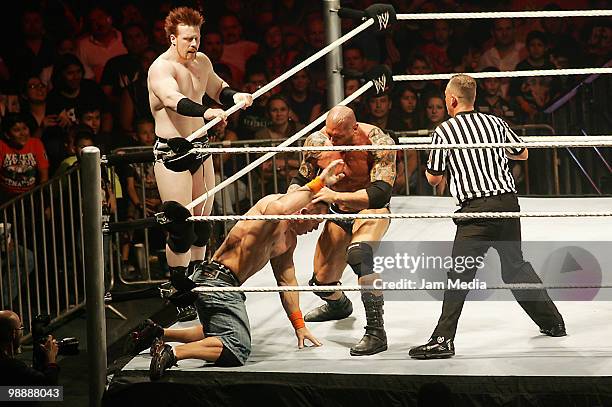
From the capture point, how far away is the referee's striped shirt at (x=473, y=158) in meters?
3.60

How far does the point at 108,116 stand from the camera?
6363 millimetres

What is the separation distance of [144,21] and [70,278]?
1.82 metres

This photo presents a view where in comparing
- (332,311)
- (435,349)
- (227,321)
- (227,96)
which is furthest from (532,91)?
(227,321)

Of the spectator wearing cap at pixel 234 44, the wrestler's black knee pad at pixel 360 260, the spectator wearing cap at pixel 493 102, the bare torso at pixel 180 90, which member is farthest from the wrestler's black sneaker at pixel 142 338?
the spectator wearing cap at pixel 234 44

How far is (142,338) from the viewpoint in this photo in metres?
3.30

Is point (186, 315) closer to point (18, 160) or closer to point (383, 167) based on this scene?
point (383, 167)

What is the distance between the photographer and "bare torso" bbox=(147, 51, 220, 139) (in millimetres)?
4227

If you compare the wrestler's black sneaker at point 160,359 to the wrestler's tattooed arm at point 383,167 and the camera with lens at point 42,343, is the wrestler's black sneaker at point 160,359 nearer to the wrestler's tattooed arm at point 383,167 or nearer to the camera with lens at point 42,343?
the camera with lens at point 42,343

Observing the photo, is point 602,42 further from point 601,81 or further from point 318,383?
point 318,383

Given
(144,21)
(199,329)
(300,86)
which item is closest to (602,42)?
(300,86)

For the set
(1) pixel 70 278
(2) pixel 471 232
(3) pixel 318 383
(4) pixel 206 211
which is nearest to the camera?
(3) pixel 318 383

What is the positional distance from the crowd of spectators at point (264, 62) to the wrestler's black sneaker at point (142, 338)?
2.68 m

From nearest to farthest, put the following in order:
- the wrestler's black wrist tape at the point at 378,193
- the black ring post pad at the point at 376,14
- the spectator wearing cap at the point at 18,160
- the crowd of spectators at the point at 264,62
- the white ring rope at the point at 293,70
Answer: the white ring rope at the point at 293,70 → the wrestler's black wrist tape at the point at 378,193 → the black ring post pad at the point at 376,14 → the spectator wearing cap at the point at 18,160 → the crowd of spectators at the point at 264,62

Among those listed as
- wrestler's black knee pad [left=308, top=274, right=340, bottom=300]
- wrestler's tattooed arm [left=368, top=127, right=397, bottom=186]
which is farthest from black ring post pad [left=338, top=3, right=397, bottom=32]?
→ wrestler's black knee pad [left=308, top=274, right=340, bottom=300]
